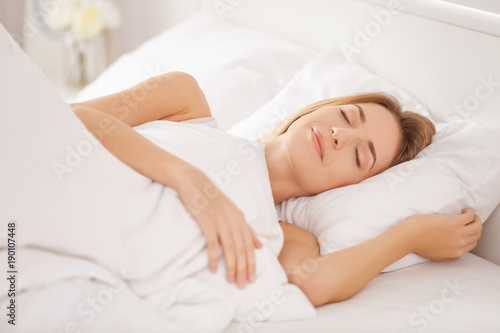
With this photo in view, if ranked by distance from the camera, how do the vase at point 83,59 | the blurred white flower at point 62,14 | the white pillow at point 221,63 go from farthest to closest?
the vase at point 83,59 → the blurred white flower at point 62,14 → the white pillow at point 221,63

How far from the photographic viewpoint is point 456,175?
1.32 metres

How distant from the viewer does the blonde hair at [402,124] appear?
1.39m

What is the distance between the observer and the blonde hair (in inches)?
54.9

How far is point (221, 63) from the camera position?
2023 millimetres

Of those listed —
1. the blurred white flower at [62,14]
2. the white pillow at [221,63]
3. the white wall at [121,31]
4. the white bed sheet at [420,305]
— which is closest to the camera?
the white bed sheet at [420,305]

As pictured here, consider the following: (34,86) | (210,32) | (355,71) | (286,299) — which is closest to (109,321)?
(286,299)

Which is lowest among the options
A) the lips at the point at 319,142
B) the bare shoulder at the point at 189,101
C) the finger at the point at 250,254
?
the finger at the point at 250,254

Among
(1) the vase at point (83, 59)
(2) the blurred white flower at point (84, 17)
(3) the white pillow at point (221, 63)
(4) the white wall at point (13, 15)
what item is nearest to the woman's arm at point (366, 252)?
(3) the white pillow at point (221, 63)

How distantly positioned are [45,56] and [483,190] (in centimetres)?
299

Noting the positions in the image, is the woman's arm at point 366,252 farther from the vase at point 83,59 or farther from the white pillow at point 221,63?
the vase at point 83,59

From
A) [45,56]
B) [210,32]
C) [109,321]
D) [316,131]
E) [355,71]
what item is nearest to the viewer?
[109,321]

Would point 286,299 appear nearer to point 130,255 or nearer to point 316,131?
point 130,255

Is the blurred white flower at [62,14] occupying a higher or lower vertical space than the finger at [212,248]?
higher

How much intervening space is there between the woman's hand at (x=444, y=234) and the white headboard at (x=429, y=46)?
125 millimetres
